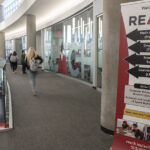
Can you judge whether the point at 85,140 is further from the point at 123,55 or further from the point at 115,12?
the point at 115,12

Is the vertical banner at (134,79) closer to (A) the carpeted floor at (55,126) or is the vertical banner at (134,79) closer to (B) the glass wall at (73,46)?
(A) the carpeted floor at (55,126)

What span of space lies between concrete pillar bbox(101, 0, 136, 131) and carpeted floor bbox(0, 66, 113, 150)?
44cm

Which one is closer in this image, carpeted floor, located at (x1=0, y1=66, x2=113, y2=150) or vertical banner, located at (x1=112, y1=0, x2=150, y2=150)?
vertical banner, located at (x1=112, y1=0, x2=150, y2=150)

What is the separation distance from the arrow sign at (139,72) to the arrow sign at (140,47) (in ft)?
0.69

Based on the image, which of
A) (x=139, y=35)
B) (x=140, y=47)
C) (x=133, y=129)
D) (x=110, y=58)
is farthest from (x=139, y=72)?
(x=110, y=58)

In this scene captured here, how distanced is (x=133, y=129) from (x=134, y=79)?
63 centimetres

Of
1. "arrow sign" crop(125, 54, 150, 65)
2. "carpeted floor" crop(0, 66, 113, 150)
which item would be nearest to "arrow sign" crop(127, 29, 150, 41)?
"arrow sign" crop(125, 54, 150, 65)

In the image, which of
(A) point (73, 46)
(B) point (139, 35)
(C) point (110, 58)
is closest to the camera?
(B) point (139, 35)

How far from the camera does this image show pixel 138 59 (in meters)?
2.63

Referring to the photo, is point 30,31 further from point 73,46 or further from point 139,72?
point 139,72

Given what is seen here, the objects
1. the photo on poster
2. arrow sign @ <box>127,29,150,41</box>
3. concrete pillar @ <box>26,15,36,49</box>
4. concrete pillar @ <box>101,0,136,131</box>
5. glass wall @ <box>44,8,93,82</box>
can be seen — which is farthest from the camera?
concrete pillar @ <box>26,15,36,49</box>

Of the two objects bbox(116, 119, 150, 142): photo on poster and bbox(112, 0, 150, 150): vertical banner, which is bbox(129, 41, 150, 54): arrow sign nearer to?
bbox(112, 0, 150, 150): vertical banner

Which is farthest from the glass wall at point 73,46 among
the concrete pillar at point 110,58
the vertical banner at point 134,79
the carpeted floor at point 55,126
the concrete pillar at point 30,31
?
the vertical banner at point 134,79

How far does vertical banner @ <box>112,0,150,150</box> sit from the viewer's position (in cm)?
254
